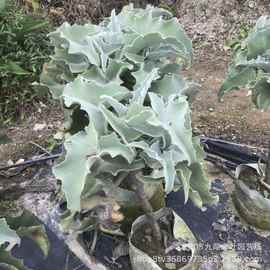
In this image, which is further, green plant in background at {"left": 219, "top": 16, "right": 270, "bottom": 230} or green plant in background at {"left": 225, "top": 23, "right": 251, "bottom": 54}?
green plant in background at {"left": 225, "top": 23, "right": 251, "bottom": 54}

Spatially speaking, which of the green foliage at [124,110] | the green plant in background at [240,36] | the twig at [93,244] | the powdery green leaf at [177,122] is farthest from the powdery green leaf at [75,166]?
the green plant in background at [240,36]

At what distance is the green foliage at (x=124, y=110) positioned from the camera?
65.6 inches

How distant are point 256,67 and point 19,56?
6.94 ft

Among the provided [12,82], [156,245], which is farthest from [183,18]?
[156,245]

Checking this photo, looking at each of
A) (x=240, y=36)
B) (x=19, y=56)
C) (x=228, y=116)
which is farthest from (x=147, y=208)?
(x=240, y=36)

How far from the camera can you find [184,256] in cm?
214

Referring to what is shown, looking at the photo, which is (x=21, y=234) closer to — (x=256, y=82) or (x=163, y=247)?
(x=163, y=247)

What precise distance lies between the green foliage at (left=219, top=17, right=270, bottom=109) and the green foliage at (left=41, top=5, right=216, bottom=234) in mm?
198

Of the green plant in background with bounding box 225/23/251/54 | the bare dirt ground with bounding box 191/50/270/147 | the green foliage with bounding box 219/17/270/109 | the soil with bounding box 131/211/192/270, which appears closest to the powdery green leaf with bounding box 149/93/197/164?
the green foliage with bounding box 219/17/270/109

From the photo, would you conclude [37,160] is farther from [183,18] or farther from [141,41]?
[183,18]

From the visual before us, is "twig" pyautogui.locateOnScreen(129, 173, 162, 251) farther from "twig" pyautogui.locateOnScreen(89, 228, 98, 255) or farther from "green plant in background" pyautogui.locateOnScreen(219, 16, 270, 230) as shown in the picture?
"green plant in background" pyautogui.locateOnScreen(219, 16, 270, 230)

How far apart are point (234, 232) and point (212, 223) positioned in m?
0.12

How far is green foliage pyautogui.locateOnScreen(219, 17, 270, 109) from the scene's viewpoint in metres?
2.00

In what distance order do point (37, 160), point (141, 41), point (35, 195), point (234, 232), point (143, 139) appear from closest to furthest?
point (143, 139) → point (141, 41) → point (234, 232) → point (35, 195) → point (37, 160)
